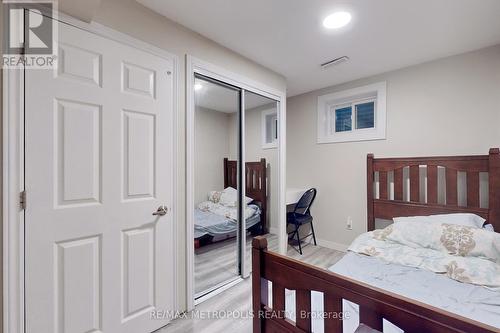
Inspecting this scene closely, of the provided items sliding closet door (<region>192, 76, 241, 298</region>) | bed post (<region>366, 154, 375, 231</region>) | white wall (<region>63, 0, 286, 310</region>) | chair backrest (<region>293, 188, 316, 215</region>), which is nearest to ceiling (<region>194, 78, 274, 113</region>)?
sliding closet door (<region>192, 76, 241, 298</region>)

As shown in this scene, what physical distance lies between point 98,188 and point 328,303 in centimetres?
140

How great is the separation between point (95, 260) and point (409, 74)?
3.52 metres

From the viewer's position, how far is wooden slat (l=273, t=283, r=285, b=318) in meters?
0.99

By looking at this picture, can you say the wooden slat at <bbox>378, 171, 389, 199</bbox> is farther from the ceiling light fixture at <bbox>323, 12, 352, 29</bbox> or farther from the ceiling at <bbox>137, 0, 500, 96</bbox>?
the ceiling light fixture at <bbox>323, 12, 352, 29</bbox>

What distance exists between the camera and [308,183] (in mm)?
3545

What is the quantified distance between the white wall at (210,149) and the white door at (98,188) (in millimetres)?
381

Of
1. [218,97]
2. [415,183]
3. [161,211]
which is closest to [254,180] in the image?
[218,97]

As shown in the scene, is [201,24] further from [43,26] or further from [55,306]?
[55,306]

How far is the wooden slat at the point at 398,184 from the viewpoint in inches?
102

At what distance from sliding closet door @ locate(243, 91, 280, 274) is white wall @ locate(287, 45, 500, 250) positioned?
906 mm

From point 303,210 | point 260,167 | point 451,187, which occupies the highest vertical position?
point 260,167

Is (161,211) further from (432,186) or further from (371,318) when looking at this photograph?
Result: (432,186)

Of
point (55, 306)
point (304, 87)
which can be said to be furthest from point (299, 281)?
point (304, 87)

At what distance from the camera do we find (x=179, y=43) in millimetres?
1812
